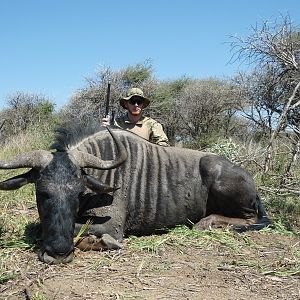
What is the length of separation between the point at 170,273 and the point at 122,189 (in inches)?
48.6

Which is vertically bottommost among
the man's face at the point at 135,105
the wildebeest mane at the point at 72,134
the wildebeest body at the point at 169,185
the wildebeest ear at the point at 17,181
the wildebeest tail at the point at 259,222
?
the wildebeest tail at the point at 259,222

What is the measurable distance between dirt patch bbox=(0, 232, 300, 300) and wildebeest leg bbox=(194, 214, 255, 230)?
0.41 meters

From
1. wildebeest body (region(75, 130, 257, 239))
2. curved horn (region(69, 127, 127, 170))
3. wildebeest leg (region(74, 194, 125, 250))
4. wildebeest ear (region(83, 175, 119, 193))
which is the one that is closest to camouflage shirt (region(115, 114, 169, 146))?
wildebeest body (region(75, 130, 257, 239))

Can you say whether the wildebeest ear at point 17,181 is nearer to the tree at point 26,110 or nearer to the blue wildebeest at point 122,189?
the blue wildebeest at point 122,189

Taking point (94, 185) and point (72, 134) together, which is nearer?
point (94, 185)

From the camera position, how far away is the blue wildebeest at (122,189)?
3.68m

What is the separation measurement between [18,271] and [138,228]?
1.42m

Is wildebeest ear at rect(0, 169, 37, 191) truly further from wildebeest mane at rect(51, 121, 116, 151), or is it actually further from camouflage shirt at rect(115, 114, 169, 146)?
camouflage shirt at rect(115, 114, 169, 146)

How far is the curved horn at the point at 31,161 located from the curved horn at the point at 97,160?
8.5 inches

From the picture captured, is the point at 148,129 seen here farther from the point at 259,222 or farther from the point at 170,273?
the point at 170,273

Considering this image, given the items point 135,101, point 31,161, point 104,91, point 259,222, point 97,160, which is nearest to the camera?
point 31,161

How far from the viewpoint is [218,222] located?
477 cm

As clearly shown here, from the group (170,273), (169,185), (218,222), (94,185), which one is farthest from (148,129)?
(170,273)

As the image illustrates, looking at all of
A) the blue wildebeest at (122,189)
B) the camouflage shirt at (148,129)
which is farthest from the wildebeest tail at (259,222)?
the camouflage shirt at (148,129)
